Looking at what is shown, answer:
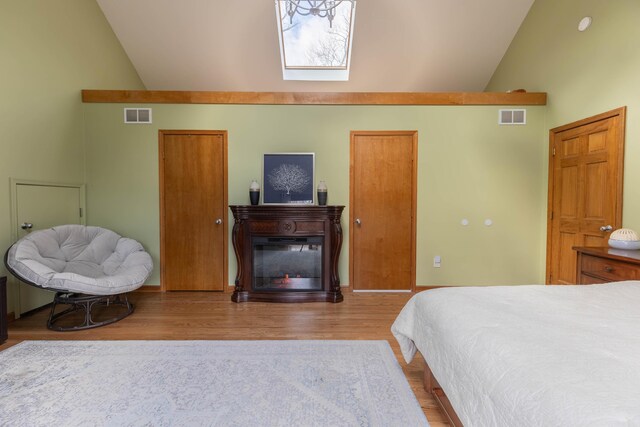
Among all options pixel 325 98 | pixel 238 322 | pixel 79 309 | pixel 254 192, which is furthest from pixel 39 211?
pixel 325 98

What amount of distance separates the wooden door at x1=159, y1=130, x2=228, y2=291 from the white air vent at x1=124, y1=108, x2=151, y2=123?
303mm

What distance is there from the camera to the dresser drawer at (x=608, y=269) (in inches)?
80.0

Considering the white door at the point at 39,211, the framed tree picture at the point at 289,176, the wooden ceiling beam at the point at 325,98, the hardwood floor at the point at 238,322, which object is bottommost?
the hardwood floor at the point at 238,322

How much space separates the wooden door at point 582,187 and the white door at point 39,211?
16.6 ft

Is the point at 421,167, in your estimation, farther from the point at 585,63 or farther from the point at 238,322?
the point at 238,322

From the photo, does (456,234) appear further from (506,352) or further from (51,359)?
(51,359)

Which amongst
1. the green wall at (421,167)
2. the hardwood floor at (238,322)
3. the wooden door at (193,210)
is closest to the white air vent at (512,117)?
the green wall at (421,167)

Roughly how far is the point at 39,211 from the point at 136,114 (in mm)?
1490

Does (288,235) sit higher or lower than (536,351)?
higher

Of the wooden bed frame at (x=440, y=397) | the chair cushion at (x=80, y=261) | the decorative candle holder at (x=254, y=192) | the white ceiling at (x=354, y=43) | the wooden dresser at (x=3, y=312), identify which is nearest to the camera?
the wooden bed frame at (x=440, y=397)

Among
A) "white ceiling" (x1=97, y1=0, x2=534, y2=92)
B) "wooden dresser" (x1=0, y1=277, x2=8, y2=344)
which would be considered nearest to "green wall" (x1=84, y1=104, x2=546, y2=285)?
"white ceiling" (x1=97, y1=0, x2=534, y2=92)

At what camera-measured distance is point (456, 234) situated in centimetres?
391

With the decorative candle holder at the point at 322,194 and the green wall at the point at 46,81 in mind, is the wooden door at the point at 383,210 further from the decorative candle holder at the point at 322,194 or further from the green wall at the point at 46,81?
the green wall at the point at 46,81

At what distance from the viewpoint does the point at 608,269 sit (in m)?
2.19
